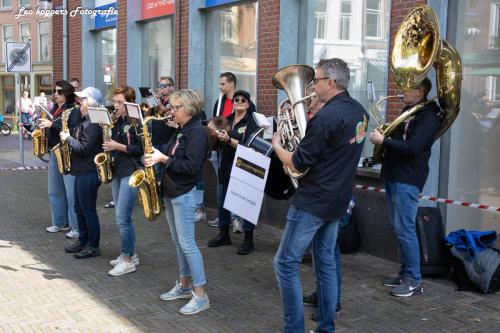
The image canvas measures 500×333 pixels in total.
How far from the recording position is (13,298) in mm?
5113

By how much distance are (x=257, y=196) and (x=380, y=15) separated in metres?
3.16

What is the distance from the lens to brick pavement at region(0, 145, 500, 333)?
179 inches

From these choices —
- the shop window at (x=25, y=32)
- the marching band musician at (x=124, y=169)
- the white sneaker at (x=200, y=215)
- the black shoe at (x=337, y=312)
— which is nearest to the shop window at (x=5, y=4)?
the shop window at (x=25, y=32)

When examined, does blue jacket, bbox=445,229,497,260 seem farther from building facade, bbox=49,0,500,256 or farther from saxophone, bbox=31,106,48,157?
saxophone, bbox=31,106,48,157

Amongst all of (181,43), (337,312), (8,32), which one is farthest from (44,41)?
(337,312)

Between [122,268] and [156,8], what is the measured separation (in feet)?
21.5

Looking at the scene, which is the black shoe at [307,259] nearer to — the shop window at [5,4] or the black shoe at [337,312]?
the black shoe at [337,312]

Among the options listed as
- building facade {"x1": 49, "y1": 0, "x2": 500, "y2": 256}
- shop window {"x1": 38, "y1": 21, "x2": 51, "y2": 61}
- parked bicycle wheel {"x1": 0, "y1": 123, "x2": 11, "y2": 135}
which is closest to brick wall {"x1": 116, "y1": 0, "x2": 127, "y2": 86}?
building facade {"x1": 49, "y1": 0, "x2": 500, "y2": 256}

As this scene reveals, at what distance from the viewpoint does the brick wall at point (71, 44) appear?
13969 millimetres

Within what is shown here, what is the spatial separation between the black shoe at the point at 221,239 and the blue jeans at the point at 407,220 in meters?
2.27

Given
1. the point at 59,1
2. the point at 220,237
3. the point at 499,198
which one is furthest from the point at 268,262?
the point at 59,1

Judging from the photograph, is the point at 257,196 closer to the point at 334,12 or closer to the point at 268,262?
the point at 268,262

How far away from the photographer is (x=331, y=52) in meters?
7.71

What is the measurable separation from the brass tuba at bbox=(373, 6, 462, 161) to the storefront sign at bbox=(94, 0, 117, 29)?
→ 850cm
